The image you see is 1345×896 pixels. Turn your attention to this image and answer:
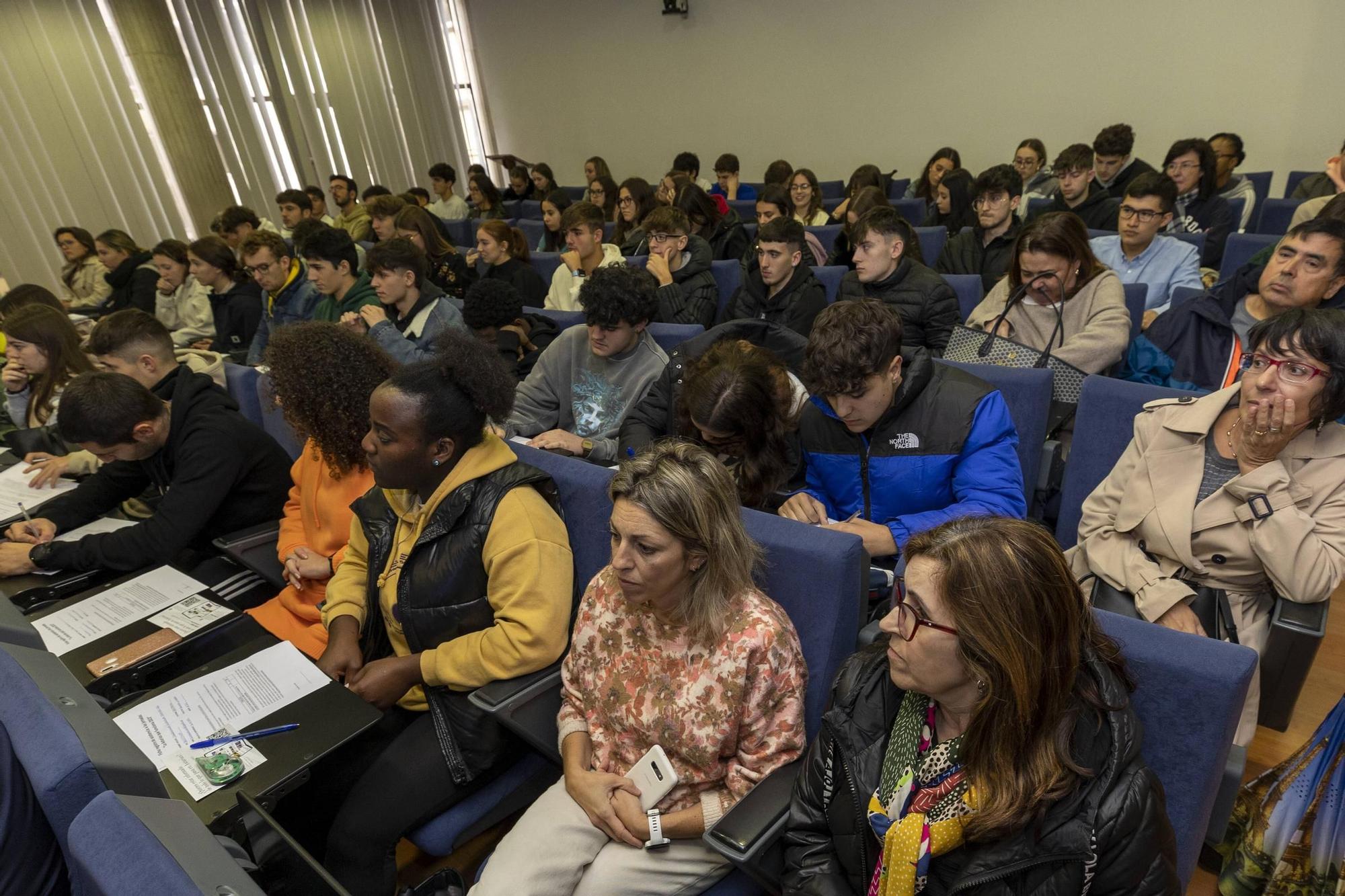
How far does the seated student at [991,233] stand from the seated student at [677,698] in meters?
2.80

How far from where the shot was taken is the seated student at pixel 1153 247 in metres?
3.17

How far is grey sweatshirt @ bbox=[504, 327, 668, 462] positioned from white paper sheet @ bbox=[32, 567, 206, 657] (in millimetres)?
1131

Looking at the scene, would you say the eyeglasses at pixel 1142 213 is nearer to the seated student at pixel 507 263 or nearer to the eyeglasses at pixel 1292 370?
the eyeglasses at pixel 1292 370

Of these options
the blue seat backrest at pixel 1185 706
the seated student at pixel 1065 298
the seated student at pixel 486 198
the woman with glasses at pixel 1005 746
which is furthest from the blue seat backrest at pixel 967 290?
the seated student at pixel 486 198

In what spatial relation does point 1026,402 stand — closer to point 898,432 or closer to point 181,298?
point 898,432

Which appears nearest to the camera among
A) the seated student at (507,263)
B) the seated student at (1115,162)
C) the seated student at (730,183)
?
the seated student at (507,263)

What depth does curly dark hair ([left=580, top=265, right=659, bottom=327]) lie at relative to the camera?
251 centimetres

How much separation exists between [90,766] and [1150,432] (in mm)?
1998

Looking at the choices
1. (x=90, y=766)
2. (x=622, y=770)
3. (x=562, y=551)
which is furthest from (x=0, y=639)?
(x=622, y=770)

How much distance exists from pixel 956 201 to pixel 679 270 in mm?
2395

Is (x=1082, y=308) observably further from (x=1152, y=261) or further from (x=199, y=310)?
(x=199, y=310)

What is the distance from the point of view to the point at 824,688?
55.9 inches

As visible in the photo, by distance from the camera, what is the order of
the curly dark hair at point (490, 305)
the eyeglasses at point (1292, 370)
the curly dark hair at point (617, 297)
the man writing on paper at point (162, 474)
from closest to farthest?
1. the eyeglasses at point (1292, 370)
2. the man writing on paper at point (162, 474)
3. the curly dark hair at point (617, 297)
4. the curly dark hair at point (490, 305)

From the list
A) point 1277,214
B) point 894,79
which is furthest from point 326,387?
point 894,79
